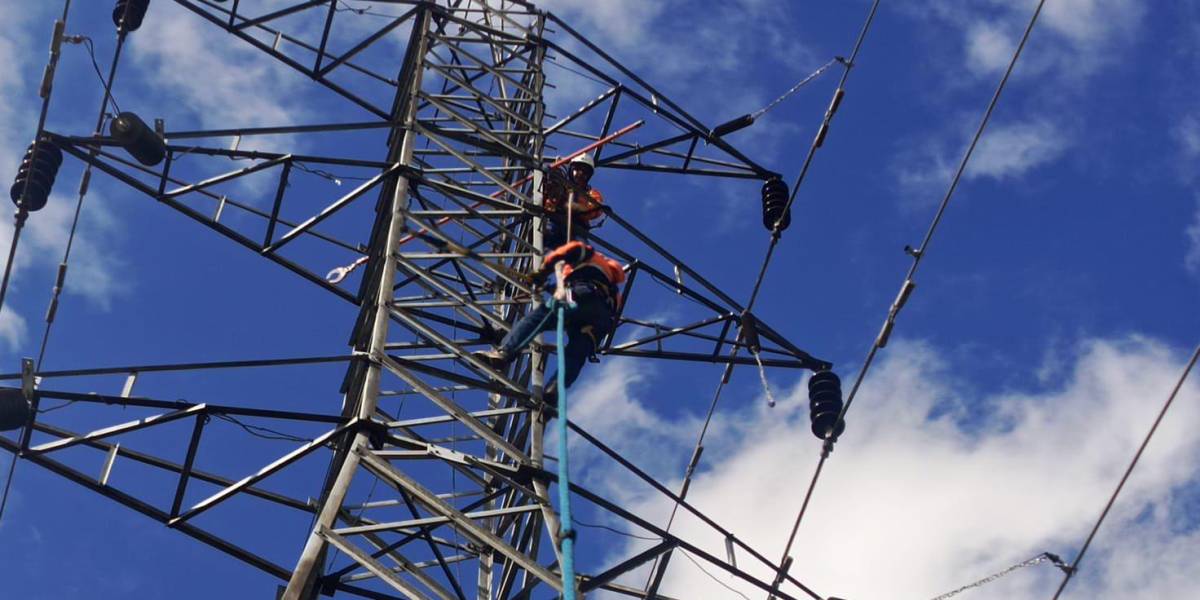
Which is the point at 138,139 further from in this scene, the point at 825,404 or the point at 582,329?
the point at 825,404

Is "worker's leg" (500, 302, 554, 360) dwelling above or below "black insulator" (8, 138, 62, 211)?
below

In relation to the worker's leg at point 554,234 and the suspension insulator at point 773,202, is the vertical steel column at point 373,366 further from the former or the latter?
the suspension insulator at point 773,202

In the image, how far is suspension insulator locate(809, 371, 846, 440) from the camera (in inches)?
635

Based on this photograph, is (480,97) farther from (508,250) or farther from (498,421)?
(498,421)

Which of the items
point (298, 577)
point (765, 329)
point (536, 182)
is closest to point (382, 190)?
point (536, 182)

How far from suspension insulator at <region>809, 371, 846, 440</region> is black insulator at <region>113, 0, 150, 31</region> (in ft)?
27.7

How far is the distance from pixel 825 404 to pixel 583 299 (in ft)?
11.2

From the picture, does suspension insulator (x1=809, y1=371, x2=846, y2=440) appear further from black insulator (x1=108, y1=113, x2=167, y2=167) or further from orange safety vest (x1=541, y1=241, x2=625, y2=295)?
black insulator (x1=108, y1=113, x2=167, y2=167)

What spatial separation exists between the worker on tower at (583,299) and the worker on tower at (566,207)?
49.7 inches

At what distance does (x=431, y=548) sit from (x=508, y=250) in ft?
16.2

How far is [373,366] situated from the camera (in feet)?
40.5

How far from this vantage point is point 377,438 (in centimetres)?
1190

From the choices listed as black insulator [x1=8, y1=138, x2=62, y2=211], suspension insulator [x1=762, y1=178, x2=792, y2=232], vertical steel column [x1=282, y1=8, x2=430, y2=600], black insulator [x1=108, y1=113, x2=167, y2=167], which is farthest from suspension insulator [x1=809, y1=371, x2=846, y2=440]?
black insulator [x1=8, y1=138, x2=62, y2=211]

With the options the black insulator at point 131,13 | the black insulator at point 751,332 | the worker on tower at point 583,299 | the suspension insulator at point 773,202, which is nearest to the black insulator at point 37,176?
the black insulator at point 131,13
